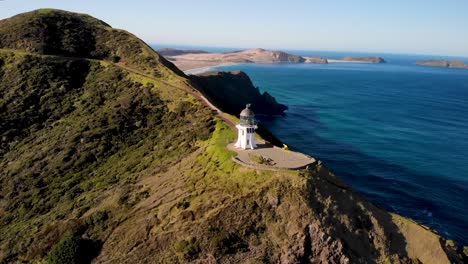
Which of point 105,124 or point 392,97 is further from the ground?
point 105,124

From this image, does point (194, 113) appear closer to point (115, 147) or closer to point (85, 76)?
point (115, 147)

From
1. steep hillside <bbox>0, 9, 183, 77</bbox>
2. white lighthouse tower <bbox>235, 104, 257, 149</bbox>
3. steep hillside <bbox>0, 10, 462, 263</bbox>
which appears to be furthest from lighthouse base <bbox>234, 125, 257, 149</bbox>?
steep hillside <bbox>0, 9, 183, 77</bbox>

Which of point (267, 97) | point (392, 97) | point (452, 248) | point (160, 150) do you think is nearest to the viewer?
point (452, 248)

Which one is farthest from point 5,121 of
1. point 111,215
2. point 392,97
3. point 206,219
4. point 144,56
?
point 392,97

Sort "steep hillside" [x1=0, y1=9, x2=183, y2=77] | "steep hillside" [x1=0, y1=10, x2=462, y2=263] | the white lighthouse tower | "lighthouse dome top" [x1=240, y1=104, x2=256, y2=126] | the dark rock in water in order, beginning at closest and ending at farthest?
"steep hillside" [x1=0, y1=10, x2=462, y2=263] < "lighthouse dome top" [x1=240, y1=104, x2=256, y2=126] < the white lighthouse tower < "steep hillside" [x1=0, y1=9, x2=183, y2=77] < the dark rock in water

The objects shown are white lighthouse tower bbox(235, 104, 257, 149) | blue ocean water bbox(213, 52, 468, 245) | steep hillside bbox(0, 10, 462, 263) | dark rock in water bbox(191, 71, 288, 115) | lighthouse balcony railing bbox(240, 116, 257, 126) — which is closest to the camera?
steep hillside bbox(0, 10, 462, 263)

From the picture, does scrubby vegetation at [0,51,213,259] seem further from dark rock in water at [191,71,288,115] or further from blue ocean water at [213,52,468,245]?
dark rock in water at [191,71,288,115]

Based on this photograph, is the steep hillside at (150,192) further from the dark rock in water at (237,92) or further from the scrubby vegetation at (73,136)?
the dark rock in water at (237,92)

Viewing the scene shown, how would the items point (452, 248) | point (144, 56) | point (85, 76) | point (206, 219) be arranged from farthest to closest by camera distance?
point (144, 56) → point (85, 76) → point (452, 248) → point (206, 219)
